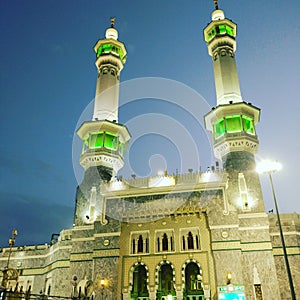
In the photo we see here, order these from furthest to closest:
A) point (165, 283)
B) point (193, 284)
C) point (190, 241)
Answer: point (165, 283) < point (193, 284) < point (190, 241)

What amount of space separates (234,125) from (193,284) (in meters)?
14.9

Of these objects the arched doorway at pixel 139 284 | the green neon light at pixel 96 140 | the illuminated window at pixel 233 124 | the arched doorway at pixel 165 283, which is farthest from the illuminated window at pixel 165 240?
the green neon light at pixel 96 140

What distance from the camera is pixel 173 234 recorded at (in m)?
25.3

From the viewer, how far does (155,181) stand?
29.2m

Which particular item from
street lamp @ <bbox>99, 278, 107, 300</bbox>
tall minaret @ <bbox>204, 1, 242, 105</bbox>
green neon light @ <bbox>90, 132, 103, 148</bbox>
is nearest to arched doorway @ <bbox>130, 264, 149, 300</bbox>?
street lamp @ <bbox>99, 278, 107, 300</bbox>

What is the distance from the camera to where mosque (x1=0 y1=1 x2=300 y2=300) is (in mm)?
24000

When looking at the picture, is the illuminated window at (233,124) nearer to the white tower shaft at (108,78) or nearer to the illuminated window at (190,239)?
the illuminated window at (190,239)

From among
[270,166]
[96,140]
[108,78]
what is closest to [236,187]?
[270,166]

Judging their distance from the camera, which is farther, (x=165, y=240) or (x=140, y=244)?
(x=140, y=244)

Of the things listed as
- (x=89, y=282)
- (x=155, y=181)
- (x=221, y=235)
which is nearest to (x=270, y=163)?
(x=221, y=235)

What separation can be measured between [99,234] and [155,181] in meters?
6.55

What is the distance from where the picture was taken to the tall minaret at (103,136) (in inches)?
1258

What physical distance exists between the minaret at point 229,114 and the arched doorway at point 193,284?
9155 millimetres

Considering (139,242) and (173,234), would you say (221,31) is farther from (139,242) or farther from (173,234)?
(139,242)
